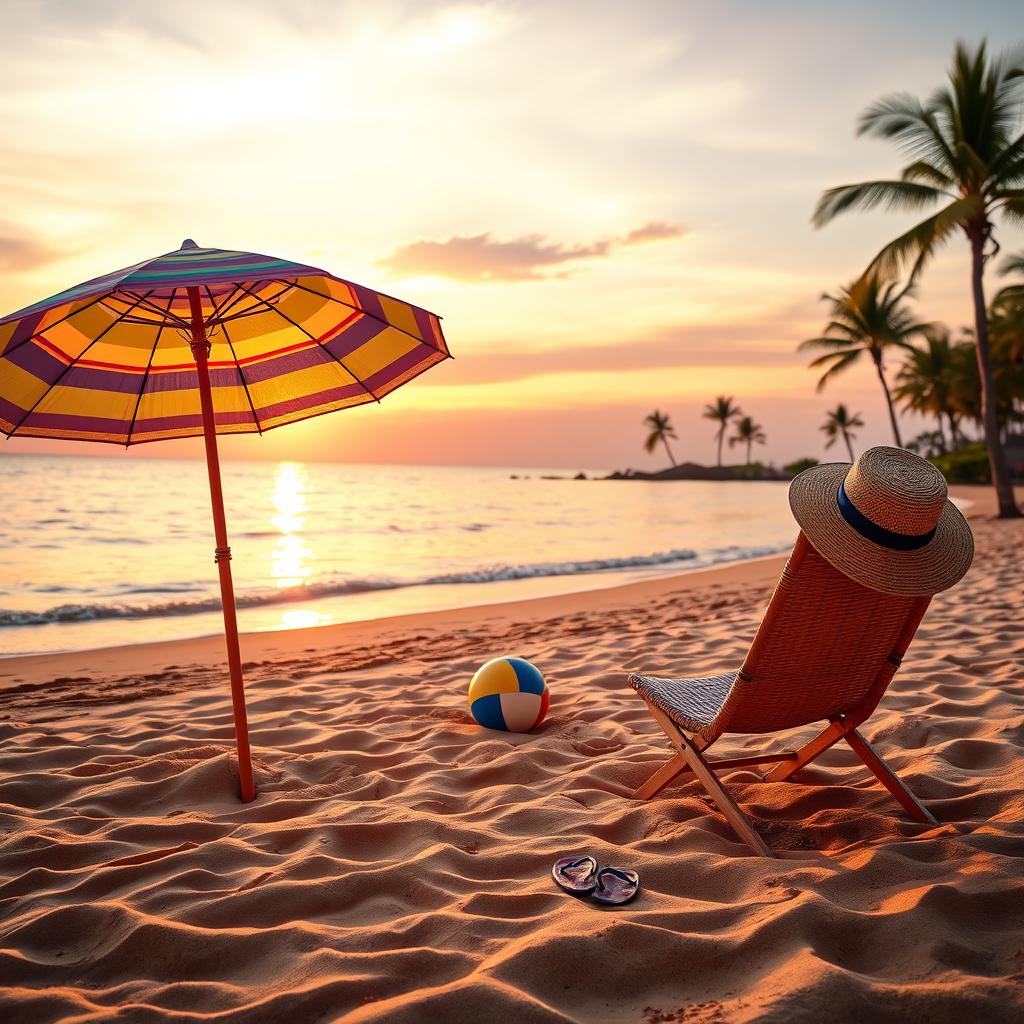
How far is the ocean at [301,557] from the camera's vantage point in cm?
948

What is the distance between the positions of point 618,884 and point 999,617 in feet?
17.5

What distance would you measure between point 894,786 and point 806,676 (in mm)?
576

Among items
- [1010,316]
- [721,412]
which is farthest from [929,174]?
[721,412]

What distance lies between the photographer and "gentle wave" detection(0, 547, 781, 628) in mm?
9328

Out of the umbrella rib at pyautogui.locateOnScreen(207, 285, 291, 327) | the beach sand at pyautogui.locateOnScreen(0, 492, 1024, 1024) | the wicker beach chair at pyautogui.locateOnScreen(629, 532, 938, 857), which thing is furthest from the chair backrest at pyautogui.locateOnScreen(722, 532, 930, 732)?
the umbrella rib at pyautogui.locateOnScreen(207, 285, 291, 327)

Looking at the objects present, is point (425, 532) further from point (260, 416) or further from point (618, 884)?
point (618, 884)

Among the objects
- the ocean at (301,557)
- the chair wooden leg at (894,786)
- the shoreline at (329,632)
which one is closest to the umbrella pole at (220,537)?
the chair wooden leg at (894,786)

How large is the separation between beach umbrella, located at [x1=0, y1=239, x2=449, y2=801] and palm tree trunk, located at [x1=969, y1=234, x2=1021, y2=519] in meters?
16.5

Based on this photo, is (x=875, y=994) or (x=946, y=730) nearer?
(x=875, y=994)

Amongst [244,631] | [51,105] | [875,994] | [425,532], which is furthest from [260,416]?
[425,532]

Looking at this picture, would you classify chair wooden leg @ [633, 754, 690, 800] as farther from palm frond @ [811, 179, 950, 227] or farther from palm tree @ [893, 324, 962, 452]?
palm tree @ [893, 324, 962, 452]

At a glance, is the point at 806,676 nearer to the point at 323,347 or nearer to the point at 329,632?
the point at 323,347

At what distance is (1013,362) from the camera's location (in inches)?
1463

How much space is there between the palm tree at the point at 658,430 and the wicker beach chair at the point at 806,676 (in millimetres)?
73714
